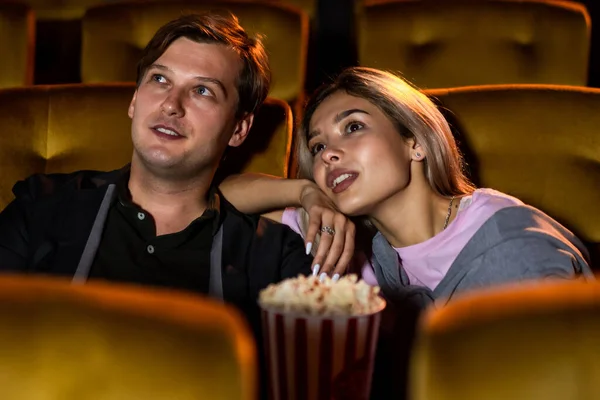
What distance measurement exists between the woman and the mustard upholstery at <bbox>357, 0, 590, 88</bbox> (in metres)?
0.55

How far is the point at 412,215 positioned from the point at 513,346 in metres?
0.78

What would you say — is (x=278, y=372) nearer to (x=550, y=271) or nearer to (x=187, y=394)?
(x=187, y=394)

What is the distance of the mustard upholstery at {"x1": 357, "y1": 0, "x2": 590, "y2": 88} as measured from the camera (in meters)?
1.78

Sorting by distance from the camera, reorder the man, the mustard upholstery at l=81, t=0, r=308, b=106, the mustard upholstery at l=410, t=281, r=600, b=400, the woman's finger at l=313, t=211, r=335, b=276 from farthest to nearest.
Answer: the mustard upholstery at l=81, t=0, r=308, b=106 < the man < the woman's finger at l=313, t=211, r=335, b=276 < the mustard upholstery at l=410, t=281, r=600, b=400

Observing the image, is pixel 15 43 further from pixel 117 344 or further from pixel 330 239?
pixel 117 344

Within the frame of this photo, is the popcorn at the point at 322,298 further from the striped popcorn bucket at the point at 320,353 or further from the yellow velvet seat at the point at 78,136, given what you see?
the yellow velvet seat at the point at 78,136

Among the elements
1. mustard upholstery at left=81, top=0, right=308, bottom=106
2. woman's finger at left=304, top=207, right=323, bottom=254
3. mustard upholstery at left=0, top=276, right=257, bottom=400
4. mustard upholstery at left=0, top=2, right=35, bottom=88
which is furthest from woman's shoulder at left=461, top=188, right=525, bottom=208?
mustard upholstery at left=0, top=2, right=35, bottom=88

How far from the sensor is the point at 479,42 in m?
1.79

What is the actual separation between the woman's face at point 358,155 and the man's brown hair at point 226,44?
0.41 ft

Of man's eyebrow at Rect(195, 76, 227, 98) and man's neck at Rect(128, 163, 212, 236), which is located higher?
man's eyebrow at Rect(195, 76, 227, 98)

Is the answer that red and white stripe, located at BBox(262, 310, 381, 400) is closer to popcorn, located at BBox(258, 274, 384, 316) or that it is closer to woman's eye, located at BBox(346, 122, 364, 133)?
popcorn, located at BBox(258, 274, 384, 316)

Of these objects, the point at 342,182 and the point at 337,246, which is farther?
the point at 342,182

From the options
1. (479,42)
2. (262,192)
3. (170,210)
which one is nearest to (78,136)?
(170,210)

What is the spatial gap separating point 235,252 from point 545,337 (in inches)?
30.6
